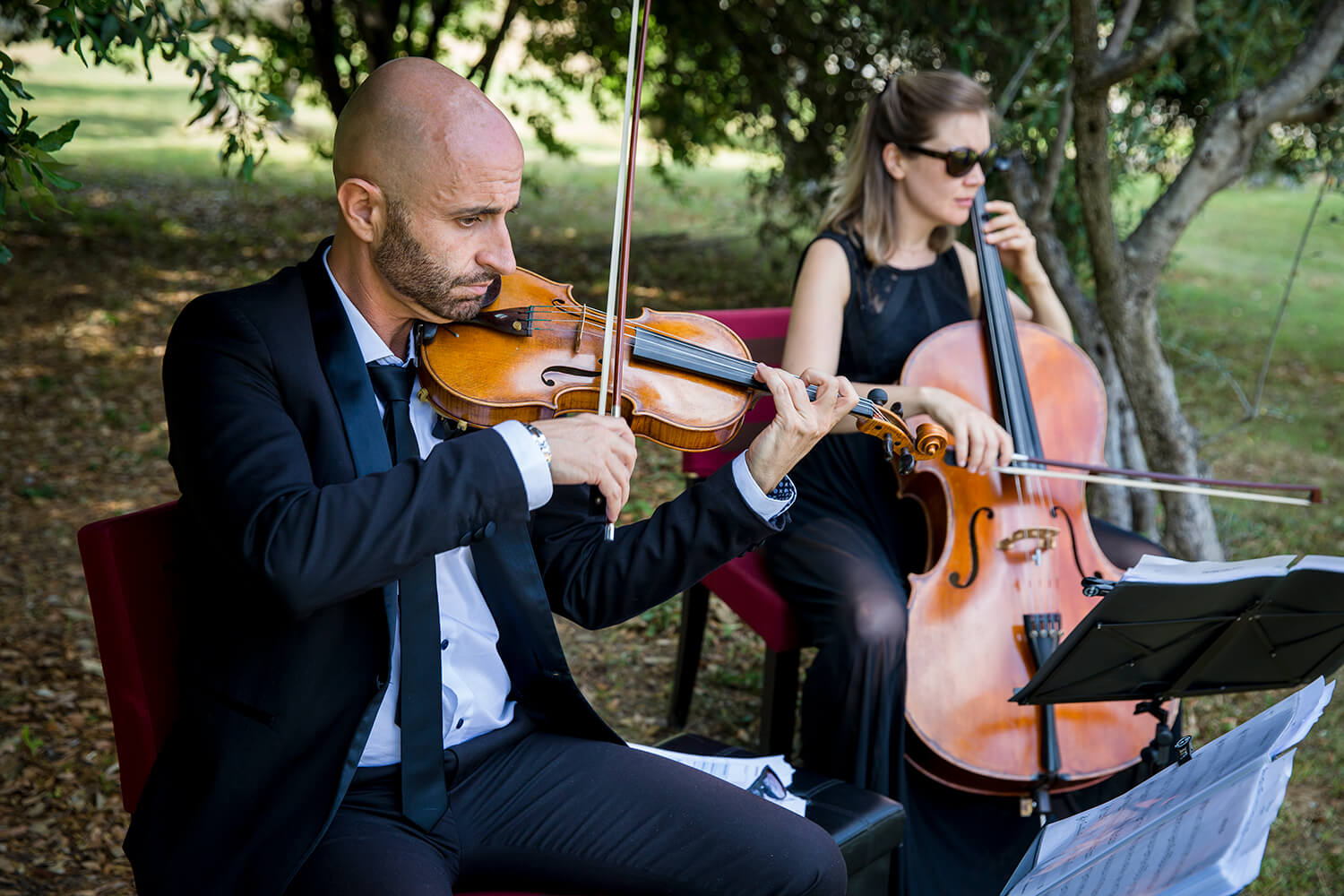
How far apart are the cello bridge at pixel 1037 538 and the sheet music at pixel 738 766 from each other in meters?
0.75

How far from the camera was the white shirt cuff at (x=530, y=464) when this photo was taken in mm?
1585

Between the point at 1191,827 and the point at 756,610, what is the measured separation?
1.55 metres

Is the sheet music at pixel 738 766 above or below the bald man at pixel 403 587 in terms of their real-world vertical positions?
below

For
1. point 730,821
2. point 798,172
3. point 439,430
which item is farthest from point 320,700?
point 798,172

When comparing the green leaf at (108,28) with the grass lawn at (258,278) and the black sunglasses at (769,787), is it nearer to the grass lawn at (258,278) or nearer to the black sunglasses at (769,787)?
the grass lawn at (258,278)

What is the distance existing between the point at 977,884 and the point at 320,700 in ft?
5.56

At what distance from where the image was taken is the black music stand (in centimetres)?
174

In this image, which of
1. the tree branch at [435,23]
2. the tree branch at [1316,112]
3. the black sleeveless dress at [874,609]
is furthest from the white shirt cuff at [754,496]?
the tree branch at [435,23]

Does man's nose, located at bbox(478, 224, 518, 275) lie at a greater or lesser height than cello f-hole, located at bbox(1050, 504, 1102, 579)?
greater

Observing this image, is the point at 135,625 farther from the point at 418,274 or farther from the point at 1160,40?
the point at 1160,40

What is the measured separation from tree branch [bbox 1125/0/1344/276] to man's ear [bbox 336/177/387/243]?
2.79m

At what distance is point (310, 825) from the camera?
63.5 inches

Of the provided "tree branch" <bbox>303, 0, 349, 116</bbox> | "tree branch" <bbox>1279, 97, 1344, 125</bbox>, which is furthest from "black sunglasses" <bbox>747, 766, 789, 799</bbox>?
"tree branch" <bbox>303, 0, 349, 116</bbox>

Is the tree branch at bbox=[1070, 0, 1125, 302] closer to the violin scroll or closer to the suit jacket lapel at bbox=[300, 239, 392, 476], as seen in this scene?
the violin scroll
